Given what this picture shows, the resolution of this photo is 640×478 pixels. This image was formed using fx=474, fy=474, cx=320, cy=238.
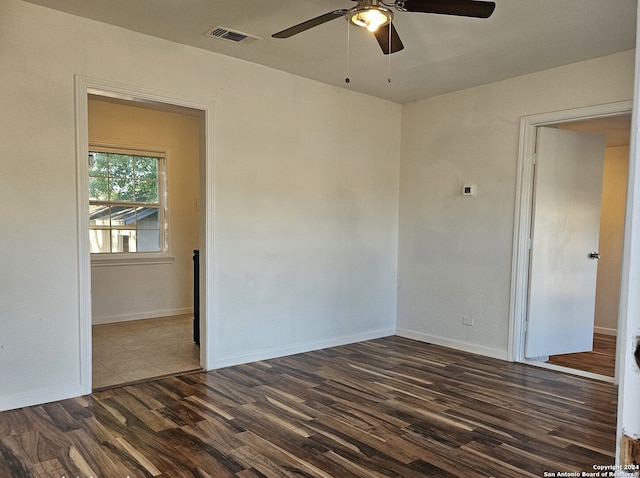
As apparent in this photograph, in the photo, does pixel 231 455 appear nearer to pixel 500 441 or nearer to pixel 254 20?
pixel 500 441

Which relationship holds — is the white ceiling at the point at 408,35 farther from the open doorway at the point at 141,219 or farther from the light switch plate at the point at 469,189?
the open doorway at the point at 141,219

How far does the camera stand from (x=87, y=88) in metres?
3.31

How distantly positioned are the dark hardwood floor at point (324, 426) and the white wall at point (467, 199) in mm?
829

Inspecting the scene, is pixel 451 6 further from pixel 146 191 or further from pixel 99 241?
pixel 99 241

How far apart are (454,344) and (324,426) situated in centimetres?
234

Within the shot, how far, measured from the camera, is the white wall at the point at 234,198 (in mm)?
3086

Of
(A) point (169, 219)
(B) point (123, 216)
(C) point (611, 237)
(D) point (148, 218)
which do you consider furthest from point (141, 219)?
(C) point (611, 237)

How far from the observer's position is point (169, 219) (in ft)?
20.5

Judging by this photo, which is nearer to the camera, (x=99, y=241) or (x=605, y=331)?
(x=99, y=241)

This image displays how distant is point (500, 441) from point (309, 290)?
7.64 ft

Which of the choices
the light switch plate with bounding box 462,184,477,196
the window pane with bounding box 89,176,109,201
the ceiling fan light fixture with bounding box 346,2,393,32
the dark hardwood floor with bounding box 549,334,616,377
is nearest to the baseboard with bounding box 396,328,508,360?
the dark hardwood floor with bounding box 549,334,616,377

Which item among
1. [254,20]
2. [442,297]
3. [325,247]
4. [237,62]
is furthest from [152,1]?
[442,297]

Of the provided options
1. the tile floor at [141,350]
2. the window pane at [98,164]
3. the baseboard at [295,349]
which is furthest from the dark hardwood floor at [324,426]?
the window pane at [98,164]

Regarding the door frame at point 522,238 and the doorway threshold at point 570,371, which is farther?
the door frame at point 522,238
